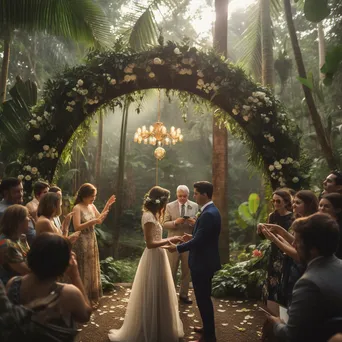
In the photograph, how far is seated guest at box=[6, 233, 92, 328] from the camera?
2064 mm

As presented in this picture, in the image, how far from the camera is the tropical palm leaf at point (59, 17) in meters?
7.41

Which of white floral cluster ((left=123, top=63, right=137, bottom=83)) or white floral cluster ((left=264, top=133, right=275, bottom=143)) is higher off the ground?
white floral cluster ((left=123, top=63, right=137, bottom=83))

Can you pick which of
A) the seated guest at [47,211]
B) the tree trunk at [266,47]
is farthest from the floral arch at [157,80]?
the tree trunk at [266,47]

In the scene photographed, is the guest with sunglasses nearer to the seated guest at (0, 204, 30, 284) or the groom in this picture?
the groom

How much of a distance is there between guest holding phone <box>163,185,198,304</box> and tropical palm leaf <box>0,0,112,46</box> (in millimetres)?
4149

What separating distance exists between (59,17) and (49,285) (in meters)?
6.91

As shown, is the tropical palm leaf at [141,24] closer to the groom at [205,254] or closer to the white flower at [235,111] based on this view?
the white flower at [235,111]

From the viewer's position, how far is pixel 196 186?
440cm

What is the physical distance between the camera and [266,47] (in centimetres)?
987

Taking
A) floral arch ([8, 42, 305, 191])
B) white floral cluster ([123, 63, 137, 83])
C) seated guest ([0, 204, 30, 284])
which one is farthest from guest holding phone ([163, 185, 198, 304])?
seated guest ([0, 204, 30, 284])

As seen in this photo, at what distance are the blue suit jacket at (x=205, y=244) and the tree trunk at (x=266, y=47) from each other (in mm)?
6721

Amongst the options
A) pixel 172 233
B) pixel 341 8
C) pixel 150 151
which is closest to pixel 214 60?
pixel 172 233

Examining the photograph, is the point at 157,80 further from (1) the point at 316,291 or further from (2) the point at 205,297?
(1) the point at 316,291

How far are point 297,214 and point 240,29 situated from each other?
24935mm
